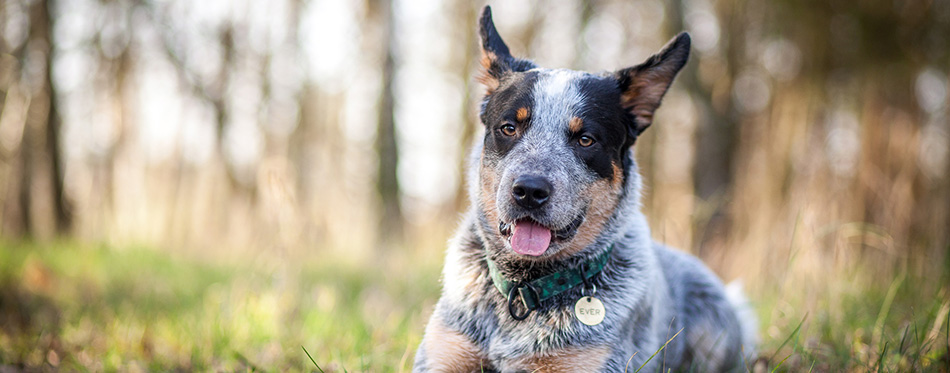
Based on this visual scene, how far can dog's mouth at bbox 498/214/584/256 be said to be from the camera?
2889 millimetres

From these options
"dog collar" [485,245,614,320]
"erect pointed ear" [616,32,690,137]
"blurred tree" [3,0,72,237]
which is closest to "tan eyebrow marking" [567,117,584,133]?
"erect pointed ear" [616,32,690,137]

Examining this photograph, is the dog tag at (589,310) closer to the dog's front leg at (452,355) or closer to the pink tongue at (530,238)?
the pink tongue at (530,238)

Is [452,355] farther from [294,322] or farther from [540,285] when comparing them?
[294,322]

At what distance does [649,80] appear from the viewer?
131 inches

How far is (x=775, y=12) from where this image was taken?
11.7 m

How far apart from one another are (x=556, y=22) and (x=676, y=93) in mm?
3611

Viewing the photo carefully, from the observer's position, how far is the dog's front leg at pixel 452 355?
2.96 m

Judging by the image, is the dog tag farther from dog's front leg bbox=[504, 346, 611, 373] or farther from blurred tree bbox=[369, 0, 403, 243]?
blurred tree bbox=[369, 0, 403, 243]

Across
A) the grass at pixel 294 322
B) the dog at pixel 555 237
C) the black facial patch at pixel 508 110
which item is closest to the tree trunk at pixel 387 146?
the grass at pixel 294 322

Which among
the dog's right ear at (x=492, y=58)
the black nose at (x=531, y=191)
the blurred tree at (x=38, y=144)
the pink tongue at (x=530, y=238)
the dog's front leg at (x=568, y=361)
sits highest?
the dog's right ear at (x=492, y=58)

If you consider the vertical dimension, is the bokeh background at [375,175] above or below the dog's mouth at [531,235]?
below

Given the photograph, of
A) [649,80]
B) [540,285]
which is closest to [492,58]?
[649,80]

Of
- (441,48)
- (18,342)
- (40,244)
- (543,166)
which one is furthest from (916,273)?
(441,48)

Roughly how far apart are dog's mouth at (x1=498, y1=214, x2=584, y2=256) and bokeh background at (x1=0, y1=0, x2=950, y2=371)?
1.25 meters
